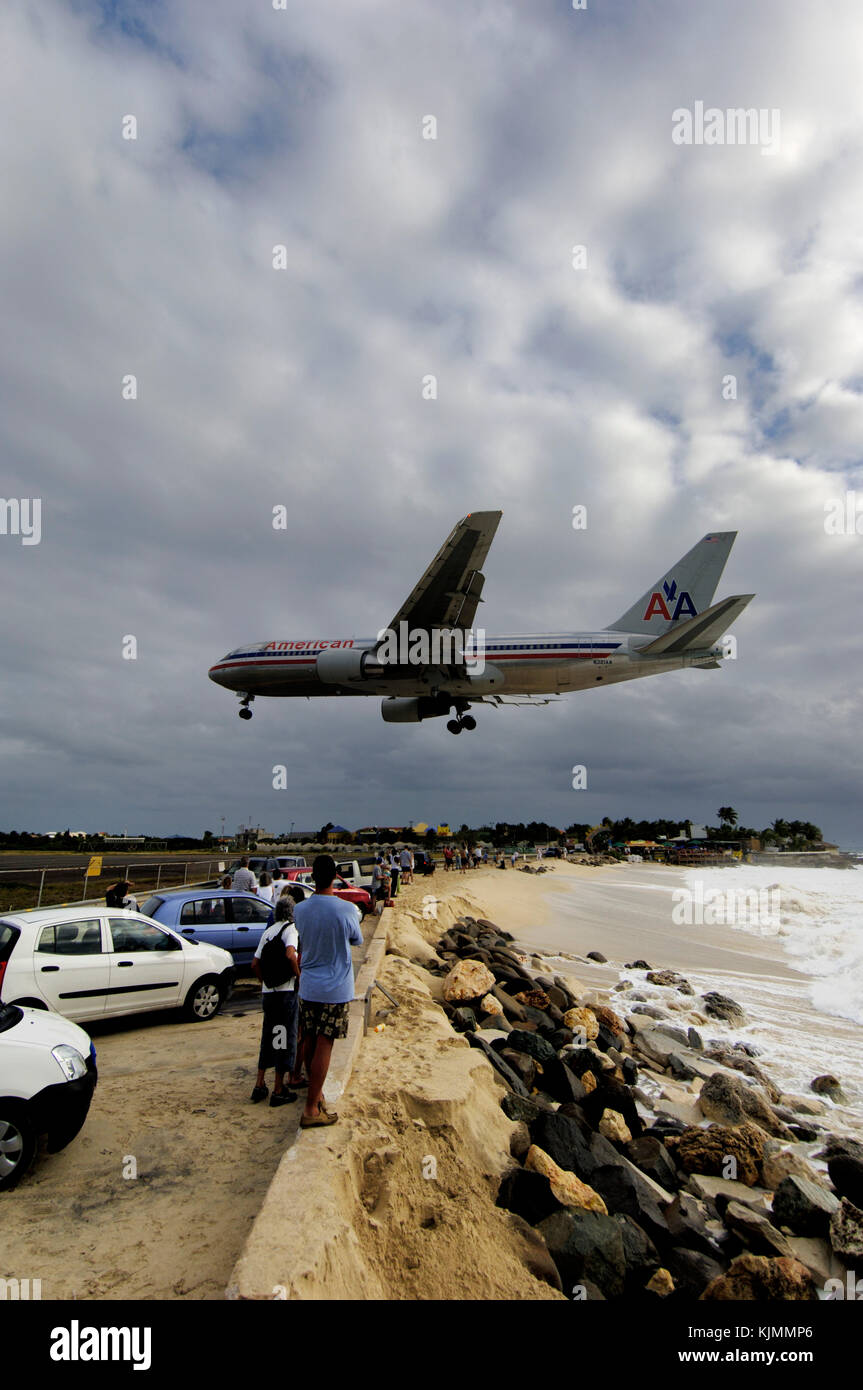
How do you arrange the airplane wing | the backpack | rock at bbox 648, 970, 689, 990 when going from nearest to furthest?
the backpack → rock at bbox 648, 970, 689, 990 → the airplane wing

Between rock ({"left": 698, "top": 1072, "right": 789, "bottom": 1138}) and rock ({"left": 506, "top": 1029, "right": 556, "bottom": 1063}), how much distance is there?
2144 mm

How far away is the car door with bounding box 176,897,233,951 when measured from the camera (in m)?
11.6

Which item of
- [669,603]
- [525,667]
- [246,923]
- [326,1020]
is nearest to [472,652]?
[525,667]

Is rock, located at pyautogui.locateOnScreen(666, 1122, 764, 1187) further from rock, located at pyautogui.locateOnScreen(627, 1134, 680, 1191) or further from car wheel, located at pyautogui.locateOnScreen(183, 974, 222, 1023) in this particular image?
car wheel, located at pyautogui.locateOnScreen(183, 974, 222, 1023)

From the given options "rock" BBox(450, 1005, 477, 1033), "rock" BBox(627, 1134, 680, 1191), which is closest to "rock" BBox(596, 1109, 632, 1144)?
"rock" BBox(627, 1134, 680, 1191)

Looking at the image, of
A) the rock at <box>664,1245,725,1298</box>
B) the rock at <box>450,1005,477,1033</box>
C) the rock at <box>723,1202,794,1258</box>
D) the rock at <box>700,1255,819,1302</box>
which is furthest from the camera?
the rock at <box>450,1005,477,1033</box>

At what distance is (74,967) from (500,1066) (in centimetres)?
529

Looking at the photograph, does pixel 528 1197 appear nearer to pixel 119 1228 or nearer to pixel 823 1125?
pixel 119 1228

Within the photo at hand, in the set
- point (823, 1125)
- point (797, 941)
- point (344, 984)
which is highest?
point (344, 984)
